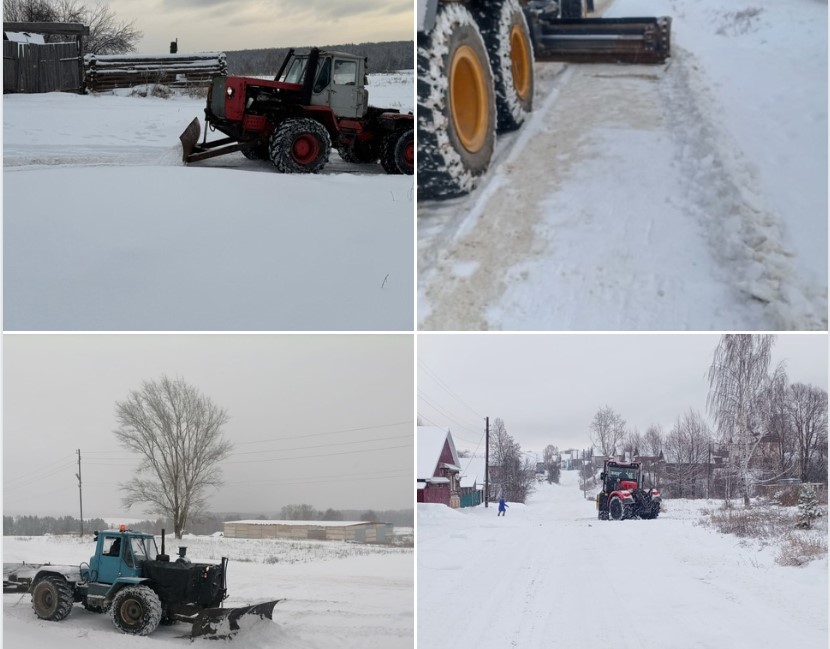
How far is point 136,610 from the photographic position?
3506 millimetres

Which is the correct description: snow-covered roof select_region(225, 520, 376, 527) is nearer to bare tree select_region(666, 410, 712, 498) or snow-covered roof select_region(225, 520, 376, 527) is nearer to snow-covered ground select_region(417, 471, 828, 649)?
snow-covered ground select_region(417, 471, 828, 649)

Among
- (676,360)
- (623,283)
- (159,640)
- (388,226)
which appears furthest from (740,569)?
(159,640)

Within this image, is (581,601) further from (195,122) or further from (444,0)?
(195,122)

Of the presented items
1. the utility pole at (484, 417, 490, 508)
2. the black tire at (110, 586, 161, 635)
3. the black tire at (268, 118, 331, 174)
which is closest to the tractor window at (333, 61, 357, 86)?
the black tire at (268, 118, 331, 174)

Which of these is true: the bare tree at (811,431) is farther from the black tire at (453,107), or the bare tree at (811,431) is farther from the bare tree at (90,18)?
the bare tree at (90,18)

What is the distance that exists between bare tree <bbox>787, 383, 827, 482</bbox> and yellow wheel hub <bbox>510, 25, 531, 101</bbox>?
1771 mm

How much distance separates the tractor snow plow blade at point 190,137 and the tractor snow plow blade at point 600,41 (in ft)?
6.01

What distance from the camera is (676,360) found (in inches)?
130

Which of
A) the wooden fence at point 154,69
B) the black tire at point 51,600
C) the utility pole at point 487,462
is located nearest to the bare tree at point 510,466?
the utility pole at point 487,462

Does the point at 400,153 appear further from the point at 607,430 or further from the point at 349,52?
the point at 607,430

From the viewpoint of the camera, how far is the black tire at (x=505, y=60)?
133 inches

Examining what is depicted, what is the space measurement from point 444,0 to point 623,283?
1.35m

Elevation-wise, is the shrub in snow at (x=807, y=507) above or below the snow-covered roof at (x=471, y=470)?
below

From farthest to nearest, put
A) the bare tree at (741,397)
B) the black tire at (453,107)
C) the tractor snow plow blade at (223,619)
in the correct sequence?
the tractor snow plow blade at (223,619)
the bare tree at (741,397)
the black tire at (453,107)
